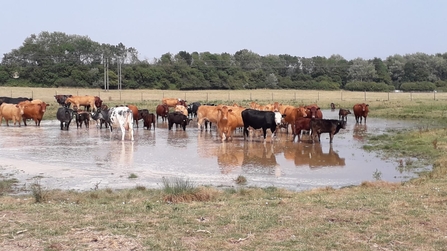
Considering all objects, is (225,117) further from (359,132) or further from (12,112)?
(12,112)

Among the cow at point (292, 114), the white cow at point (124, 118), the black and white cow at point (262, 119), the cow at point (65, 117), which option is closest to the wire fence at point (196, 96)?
the cow at point (65, 117)

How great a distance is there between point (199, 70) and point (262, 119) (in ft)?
215

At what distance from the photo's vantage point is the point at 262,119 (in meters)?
21.5

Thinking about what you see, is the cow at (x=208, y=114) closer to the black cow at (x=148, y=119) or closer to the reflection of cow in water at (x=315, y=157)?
the black cow at (x=148, y=119)

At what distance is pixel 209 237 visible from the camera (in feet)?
22.1

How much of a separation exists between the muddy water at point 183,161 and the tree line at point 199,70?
51.8 m

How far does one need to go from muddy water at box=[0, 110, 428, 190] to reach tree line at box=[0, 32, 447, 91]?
51784mm

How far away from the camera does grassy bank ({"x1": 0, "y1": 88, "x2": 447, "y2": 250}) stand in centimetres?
648

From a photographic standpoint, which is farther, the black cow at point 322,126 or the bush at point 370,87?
the bush at point 370,87

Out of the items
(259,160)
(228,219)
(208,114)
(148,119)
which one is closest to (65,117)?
(148,119)

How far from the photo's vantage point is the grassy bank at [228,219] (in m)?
6.48

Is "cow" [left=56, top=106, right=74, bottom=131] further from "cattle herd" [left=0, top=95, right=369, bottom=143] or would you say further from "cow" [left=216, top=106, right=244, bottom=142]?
"cow" [left=216, top=106, right=244, bottom=142]

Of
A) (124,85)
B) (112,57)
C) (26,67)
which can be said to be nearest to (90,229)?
(124,85)

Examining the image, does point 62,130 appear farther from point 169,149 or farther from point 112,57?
point 112,57
